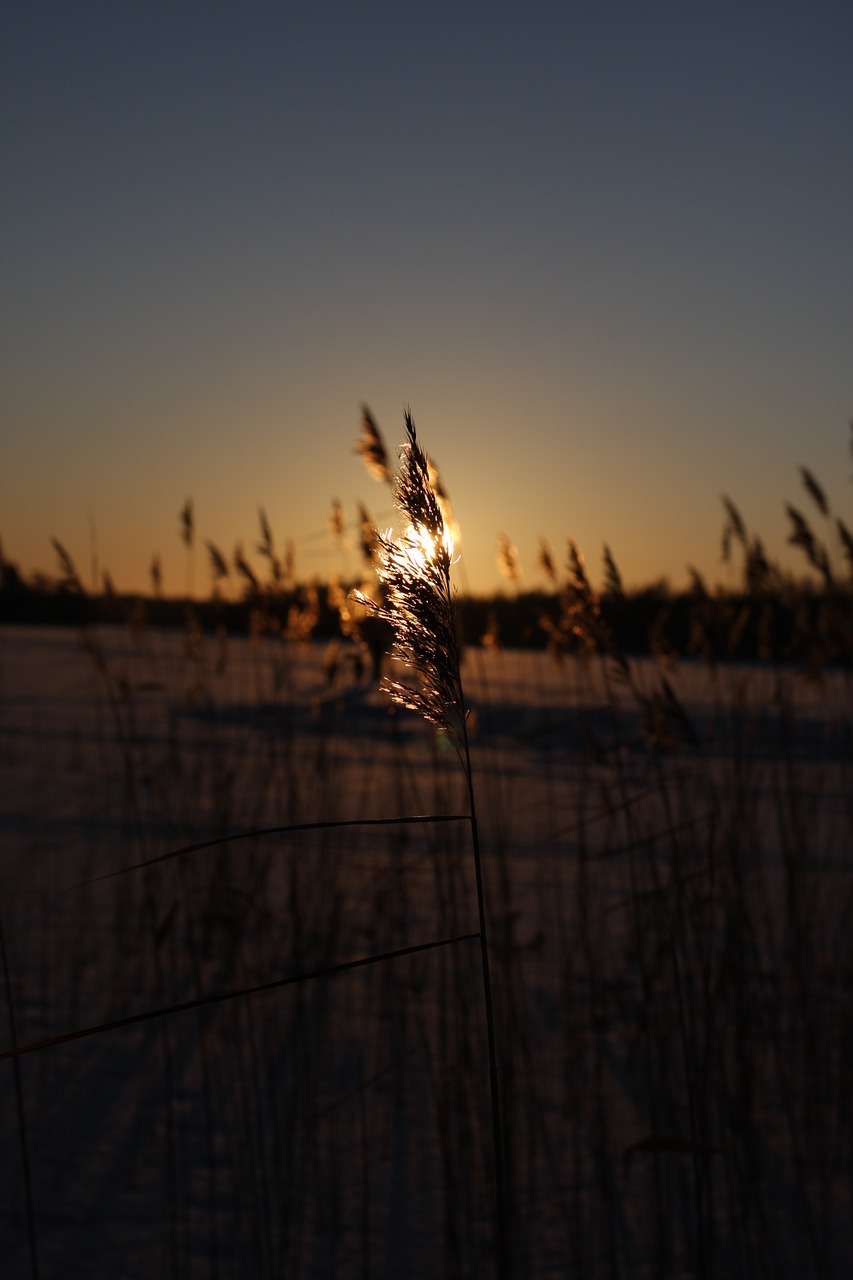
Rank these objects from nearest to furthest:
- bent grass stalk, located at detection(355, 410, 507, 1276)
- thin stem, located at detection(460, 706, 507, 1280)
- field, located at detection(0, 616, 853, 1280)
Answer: thin stem, located at detection(460, 706, 507, 1280), bent grass stalk, located at detection(355, 410, 507, 1276), field, located at detection(0, 616, 853, 1280)

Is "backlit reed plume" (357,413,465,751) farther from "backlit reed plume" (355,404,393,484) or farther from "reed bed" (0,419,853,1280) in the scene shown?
"backlit reed plume" (355,404,393,484)

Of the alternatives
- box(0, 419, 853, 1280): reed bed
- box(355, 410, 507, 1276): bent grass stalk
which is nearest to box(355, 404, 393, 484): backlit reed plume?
box(0, 419, 853, 1280): reed bed

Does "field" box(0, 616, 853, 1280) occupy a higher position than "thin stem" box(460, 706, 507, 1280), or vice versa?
"thin stem" box(460, 706, 507, 1280)

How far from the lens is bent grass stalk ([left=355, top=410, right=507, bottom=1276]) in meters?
0.81

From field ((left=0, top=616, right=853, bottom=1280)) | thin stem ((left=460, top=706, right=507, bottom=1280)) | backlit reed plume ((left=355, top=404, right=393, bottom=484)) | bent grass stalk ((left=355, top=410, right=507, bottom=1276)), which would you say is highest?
backlit reed plume ((left=355, top=404, right=393, bottom=484))

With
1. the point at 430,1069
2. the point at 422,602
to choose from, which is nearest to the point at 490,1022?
the point at 422,602

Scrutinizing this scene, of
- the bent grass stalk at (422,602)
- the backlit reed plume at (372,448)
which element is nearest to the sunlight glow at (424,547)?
the bent grass stalk at (422,602)

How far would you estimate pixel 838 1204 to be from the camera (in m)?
1.86

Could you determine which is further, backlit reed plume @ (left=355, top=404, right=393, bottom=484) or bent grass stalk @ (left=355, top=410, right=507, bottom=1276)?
backlit reed plume @ (left=355, top=404, right=393, bottom=484)

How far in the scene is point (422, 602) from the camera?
0.83m

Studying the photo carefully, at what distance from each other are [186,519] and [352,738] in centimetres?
358

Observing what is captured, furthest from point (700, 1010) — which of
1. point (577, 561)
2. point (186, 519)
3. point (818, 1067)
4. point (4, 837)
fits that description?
point (4, 837)

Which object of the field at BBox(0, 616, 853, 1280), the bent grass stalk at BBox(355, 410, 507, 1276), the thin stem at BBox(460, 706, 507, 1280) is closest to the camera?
the thin stem at BBox(460, 706, 507, 1280)

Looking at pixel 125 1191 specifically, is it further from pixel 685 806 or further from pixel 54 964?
pixel 685 806
